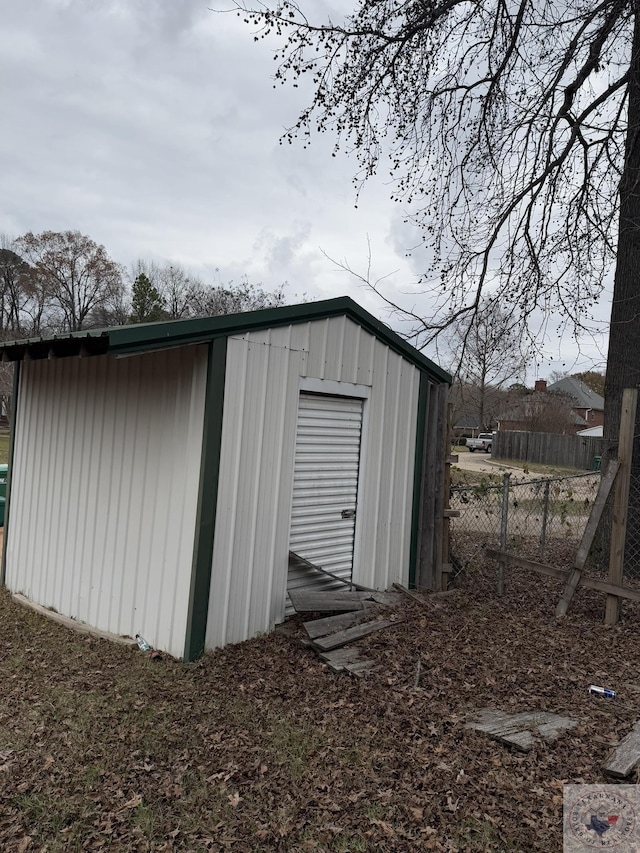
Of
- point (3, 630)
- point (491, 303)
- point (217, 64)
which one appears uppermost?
point (217, 64)

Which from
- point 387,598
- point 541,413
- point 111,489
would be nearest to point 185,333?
point 111,489

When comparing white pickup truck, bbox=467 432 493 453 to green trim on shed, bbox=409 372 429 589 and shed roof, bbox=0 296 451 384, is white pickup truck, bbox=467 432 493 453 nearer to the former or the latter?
green trim on shed, bbox=409 372 429 589

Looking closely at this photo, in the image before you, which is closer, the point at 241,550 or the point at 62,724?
the point at 62,724

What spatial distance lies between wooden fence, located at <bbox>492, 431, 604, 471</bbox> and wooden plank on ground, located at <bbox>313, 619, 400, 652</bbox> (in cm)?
2446

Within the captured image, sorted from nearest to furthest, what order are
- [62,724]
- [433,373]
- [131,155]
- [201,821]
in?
[201,821]
[62,724]
[433,373]
[131,155]

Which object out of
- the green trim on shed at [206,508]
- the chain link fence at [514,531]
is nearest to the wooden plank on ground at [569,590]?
the chain link fence at [514,531]

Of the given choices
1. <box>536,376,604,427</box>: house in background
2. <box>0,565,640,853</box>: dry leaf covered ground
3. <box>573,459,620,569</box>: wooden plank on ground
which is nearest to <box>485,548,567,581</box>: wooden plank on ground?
<box>573,459,620,569</box>: wooden plank on ground

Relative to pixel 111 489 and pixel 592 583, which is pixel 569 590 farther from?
pixel 111 489

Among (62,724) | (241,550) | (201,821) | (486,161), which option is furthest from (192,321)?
(486,161)

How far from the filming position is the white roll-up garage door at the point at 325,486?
5230 millimetres

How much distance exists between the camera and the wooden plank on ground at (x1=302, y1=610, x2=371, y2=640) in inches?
183

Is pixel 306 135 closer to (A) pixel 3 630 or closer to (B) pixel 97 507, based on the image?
(B) pixel 97 507

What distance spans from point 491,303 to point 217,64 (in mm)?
4465

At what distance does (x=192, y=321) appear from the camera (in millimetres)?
4188
